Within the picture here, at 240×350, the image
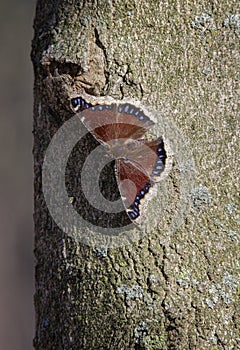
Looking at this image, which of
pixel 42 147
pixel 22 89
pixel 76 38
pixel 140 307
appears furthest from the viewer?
pixel 22 89

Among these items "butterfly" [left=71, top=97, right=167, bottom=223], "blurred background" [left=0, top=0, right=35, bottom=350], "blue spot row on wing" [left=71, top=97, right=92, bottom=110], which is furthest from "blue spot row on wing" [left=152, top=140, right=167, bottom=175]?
"blurred background" [left=0, top=0, right=35, bottom=350]

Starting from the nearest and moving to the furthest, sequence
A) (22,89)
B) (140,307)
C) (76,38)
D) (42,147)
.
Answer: (140,307) < (76,38) < (42,147) < (22,89)

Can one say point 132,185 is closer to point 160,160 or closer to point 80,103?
point 160,160

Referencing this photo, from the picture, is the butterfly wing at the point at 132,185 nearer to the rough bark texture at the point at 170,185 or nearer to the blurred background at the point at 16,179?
the rough bark texture at the point at 170,185

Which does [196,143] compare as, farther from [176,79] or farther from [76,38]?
[76,38]

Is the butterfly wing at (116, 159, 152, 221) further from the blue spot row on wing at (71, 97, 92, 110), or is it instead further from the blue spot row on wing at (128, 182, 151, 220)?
the blue spot row on wing at (71, 97, 92, 110)

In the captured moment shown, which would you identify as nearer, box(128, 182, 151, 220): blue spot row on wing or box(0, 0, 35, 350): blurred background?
box(128, 182, 151, 220): blue spot row on wing

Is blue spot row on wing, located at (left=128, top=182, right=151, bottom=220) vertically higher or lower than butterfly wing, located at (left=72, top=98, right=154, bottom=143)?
lower

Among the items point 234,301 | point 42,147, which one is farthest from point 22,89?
point 234,301
